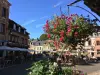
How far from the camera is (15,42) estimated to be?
50469 mm

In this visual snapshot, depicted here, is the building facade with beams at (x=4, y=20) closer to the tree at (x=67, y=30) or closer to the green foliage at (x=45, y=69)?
the tree at (x=67, y=30)

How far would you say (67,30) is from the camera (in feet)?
67.1

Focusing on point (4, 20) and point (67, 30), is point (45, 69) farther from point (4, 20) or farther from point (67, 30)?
point (4, 20)

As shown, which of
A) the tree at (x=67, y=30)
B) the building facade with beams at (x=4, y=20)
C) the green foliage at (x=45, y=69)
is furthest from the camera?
the building facade with beams at (x=4, y=20)

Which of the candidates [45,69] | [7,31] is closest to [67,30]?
[45,69]

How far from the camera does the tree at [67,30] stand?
62.3ft

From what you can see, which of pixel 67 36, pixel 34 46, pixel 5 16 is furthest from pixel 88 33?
pixel 34 46

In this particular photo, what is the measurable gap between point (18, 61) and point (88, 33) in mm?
13174

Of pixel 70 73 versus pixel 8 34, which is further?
pixel 8 34

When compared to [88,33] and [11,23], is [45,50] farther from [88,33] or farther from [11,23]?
[88,33]

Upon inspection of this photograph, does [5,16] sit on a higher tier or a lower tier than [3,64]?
higher

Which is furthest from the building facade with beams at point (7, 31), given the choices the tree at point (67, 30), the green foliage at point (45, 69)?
the green foliage at point (45, 69)

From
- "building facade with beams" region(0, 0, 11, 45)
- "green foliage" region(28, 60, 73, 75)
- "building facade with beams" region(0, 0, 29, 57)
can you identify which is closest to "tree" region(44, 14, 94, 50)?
"green foliage" region(28, 60, 73, 75)

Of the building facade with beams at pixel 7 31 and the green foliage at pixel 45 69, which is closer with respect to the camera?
the green foliage at pixel 45 69
